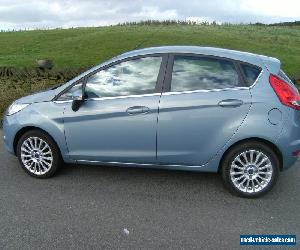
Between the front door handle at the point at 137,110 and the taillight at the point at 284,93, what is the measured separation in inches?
57.2

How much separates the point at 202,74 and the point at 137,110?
0.87 meters

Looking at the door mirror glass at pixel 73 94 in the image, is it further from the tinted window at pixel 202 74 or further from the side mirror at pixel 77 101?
the tinted window at pixel 202 74

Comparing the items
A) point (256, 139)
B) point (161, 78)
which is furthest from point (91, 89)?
point (256, 139)

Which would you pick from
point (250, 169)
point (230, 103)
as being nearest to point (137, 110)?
point (230, 103)

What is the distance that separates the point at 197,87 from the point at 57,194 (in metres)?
2.06

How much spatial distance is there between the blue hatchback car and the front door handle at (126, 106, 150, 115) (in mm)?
12

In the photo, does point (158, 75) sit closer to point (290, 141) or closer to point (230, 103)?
point (230, 103)

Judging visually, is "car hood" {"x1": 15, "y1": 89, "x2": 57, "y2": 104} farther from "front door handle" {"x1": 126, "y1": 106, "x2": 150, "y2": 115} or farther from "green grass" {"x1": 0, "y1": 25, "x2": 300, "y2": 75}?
"green grass" {"x1": 0, "y1": 25, "x2": 300, "y2": 75}

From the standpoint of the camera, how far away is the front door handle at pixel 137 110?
434 centimetres

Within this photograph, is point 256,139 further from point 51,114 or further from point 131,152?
point 51,114

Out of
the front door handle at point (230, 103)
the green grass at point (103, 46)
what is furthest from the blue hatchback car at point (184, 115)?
the green grass at point (103, 46)

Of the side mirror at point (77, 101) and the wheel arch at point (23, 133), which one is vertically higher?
the side mirror at point (77, 101)

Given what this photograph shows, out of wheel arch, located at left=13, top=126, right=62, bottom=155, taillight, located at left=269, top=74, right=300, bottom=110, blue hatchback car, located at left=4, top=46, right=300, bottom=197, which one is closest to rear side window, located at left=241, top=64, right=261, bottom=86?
blue hatchback car, located at left=4, top=46, right=300, bottom=197

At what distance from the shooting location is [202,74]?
4.38 m
